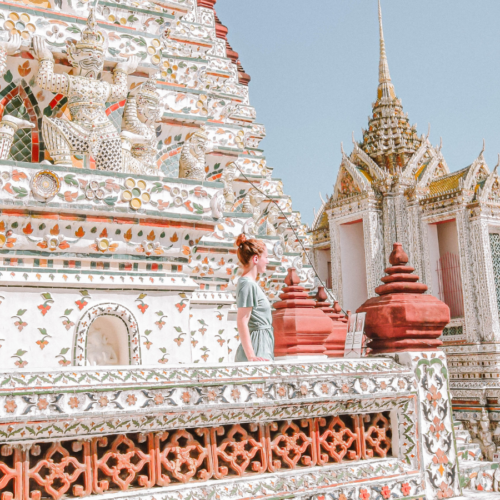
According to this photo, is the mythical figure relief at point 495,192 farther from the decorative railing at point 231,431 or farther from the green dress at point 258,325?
the green dress at point 258,325

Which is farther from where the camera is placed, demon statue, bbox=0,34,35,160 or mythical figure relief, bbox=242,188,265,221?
mythical figure relief, bbox=242,188,265,221

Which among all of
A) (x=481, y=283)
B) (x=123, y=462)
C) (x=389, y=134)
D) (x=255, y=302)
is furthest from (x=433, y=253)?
(x=123, y=462)

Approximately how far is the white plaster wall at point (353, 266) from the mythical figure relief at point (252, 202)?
6.17 meters

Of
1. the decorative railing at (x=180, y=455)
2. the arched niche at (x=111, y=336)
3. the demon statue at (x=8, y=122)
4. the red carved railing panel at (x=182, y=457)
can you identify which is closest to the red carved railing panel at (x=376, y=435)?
the decorative railing at (x=180, y=455)

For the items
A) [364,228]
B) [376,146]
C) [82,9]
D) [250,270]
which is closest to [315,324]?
[250,270]

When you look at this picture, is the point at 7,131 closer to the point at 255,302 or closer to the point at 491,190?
the point at 255,302

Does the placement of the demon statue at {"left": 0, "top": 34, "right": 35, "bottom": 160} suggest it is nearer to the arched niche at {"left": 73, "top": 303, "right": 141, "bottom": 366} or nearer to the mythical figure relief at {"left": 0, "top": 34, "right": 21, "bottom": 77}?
the mythical figure relief at {"left": 0, "top": 34, "right": 21, "bottom": 77}

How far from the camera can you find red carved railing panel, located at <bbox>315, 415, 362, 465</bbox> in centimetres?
320

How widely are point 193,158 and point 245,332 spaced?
14.8 feet

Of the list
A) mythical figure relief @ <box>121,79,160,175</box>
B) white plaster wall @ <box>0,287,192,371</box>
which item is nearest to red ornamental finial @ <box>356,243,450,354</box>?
white plaster wall @ <box>0,287,192,371</box>

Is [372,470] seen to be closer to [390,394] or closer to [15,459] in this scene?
[390,394]

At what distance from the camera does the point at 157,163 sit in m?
7.62

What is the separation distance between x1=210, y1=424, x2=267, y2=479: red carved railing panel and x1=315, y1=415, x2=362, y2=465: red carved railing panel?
1.13ft

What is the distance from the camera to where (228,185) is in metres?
10.3
